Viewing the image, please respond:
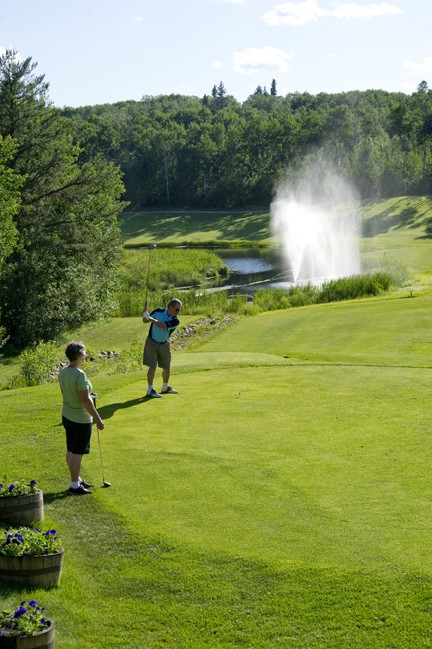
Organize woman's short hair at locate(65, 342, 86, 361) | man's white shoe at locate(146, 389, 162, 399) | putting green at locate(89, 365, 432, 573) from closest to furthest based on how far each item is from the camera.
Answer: putting green at locate(89, 365, 432, 573) < woman's short hair at locate(65, 342, 86, 361) < man's white shoe at locate(146, 389, 162, 399)

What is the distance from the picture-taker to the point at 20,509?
9789 millimetres

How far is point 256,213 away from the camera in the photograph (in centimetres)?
13475

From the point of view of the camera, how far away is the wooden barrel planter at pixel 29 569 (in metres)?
8.34

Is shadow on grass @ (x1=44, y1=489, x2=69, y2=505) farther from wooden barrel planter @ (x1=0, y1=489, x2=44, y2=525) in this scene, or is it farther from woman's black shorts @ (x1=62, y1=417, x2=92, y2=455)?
wooden barrel planter @ (x1=0, y1=489, x2=44, y2=525)

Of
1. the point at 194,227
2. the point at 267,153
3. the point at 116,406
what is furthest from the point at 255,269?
the point at 267,153

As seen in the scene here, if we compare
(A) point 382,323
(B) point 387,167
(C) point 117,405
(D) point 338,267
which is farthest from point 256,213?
(C) point 117,405

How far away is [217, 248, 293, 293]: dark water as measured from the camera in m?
67.2

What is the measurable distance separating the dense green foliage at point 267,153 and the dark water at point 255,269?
45.3m

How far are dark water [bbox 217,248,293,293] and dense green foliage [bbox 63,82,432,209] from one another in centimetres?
4527

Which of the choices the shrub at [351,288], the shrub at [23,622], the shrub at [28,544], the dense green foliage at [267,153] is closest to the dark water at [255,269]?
the shrub at [351,288]

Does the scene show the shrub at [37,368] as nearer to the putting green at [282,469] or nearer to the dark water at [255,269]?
the putting green at [282,469]

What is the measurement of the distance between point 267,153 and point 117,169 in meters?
101

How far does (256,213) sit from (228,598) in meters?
128

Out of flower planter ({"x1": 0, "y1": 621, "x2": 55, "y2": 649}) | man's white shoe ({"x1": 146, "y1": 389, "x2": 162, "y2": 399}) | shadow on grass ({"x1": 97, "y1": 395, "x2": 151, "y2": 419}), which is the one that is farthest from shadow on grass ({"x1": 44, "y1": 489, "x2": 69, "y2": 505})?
man's white shoe ({"x1": 146, "y1": 389, "x2": 162, "y2": 399})
